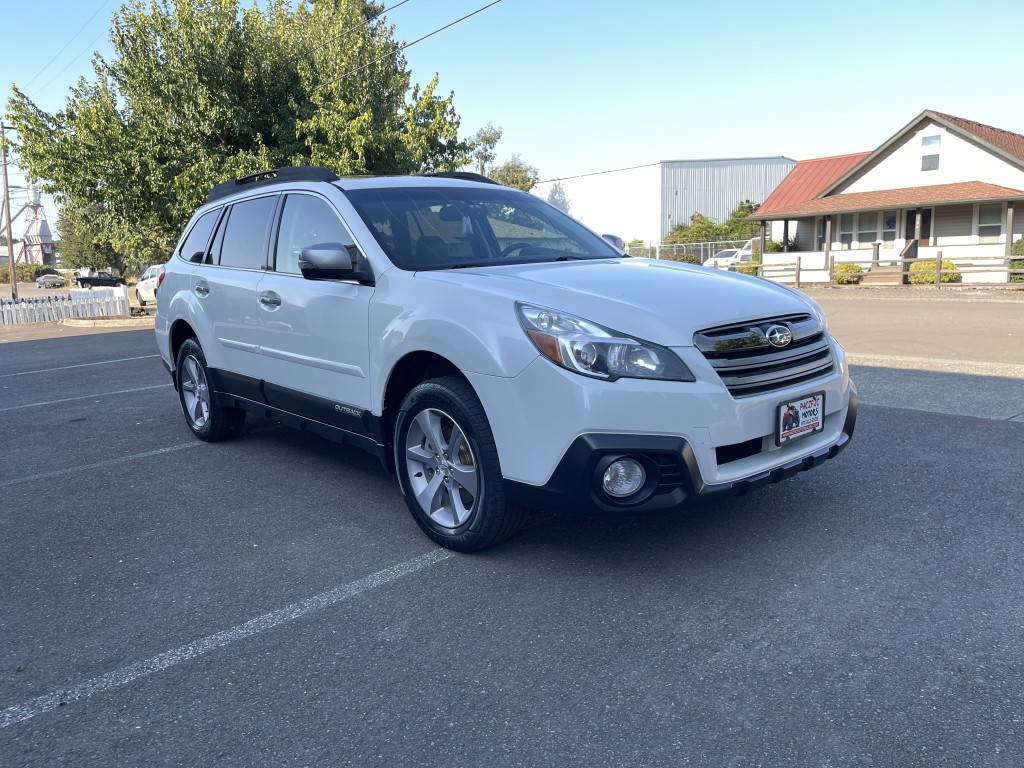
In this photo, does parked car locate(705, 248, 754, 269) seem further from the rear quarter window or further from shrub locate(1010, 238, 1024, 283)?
the rear quarter window

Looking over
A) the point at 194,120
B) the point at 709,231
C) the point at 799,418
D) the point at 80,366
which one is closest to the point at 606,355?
the point at 799,418

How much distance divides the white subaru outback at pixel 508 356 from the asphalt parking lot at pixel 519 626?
0.42m

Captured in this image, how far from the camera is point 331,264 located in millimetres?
4156

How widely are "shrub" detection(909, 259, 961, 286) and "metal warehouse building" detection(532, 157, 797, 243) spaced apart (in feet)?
96.8

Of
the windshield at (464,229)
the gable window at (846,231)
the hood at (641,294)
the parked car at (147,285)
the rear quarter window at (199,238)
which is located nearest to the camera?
the hood at (641,294)

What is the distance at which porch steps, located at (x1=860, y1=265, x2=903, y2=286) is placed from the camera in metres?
27.1

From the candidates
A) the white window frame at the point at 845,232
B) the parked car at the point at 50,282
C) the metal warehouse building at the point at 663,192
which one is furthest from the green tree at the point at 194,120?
the parked car at the point at 50,282

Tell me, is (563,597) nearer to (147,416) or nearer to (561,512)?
(561,512)

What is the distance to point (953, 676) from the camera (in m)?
2.72

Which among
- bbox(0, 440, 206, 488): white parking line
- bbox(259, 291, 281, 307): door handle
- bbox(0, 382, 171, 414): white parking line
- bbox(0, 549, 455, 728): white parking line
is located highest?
bbox(259, 291, 281, 307): door handle

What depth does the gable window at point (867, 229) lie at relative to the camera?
31.8 metres

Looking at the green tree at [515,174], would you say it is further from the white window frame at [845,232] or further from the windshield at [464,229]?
the windshield at [464,229]

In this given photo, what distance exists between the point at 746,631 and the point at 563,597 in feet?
2.44

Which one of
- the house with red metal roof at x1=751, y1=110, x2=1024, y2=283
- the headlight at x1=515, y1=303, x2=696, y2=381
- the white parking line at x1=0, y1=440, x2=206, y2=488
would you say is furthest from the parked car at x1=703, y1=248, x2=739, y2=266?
the headlight at x1=515, y1=303, x2=696, y2=381
